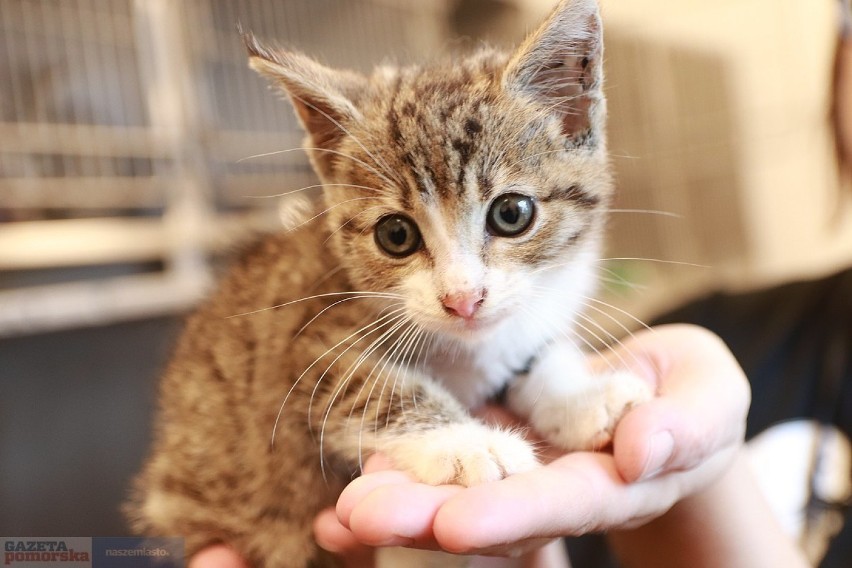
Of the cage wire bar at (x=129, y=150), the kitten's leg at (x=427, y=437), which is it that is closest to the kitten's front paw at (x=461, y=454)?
the kitten's leg at (x=427, y=437)

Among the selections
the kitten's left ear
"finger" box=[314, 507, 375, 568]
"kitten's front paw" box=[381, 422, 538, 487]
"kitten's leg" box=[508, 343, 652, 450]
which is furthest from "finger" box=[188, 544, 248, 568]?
the kitten's left ear

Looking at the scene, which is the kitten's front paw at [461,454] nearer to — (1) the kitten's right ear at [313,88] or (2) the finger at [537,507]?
(2) the finger at [537,507]

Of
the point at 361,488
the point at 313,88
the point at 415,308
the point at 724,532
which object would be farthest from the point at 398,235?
the point at 724,532

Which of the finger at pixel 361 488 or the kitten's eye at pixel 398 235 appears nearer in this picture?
the finger at pixel 361 488

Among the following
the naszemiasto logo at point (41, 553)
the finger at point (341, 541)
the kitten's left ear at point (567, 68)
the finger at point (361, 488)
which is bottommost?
the finger at point (341, 541)

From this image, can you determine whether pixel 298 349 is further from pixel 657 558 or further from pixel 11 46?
pixel 11 46

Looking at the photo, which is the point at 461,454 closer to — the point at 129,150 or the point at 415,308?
the point at 415,308

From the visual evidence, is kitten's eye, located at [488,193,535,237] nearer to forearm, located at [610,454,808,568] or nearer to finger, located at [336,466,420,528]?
finger, located at [336,466,420,528]
